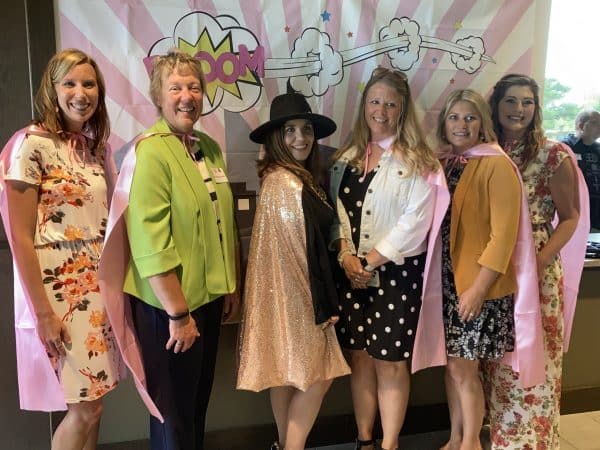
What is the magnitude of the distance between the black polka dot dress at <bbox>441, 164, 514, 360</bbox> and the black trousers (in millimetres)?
913

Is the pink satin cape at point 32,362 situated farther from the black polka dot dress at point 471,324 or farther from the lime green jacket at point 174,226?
the black polka dot dress at point 471,324

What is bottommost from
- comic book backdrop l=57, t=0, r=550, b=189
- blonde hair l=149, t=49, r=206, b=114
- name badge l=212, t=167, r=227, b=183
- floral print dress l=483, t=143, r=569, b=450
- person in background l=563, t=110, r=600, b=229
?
floral print dress l=483, t=143, r=569, b=450

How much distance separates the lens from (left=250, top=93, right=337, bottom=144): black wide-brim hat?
1.85m

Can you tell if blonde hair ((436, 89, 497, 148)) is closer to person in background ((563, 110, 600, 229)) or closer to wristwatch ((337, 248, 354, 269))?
wristwatch ((337, 248, 354, 269))

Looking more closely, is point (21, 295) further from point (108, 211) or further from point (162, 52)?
point (162, 52)

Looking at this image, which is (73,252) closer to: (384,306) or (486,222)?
(384,306)

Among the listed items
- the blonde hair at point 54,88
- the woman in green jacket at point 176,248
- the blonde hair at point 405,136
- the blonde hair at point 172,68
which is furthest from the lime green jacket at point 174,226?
the blonde hair at point 405,136

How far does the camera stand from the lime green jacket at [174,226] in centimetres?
149

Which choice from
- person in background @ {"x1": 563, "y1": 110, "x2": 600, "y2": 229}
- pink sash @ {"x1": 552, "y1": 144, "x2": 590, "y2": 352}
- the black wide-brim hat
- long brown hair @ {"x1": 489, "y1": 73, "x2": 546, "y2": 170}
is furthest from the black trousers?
person in background @ {"x1": 563, "y1": 110, "x2": 600, "y2": 229}

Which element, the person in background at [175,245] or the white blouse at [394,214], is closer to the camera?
the person in background at [175,245]

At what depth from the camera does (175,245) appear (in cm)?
154

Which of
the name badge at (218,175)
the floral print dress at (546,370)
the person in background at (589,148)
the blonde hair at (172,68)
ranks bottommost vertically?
the floral print dress at (546,370)

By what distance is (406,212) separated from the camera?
6.10ft

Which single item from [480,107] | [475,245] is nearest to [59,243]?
[475,245]
